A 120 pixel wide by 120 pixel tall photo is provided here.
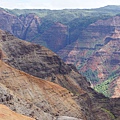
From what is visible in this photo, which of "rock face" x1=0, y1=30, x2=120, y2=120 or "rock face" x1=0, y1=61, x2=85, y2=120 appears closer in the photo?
"rock face" x1=0, y1=30, x2=120, y2=120

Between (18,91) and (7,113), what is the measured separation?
176 feet

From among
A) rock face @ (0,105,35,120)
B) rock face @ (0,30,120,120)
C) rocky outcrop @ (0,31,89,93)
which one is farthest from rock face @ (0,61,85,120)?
rock face @ (0,105,35,120)

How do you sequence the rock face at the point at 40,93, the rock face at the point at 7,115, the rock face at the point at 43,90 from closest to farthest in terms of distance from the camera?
the rock face at the point at 7,115 → the rock face at the point at 43,90 → the rock face at the point at 40,93

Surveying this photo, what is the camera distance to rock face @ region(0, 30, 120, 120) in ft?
338

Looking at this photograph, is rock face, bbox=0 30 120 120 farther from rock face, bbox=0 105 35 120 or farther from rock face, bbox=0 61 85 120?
rock face, bbox=0 105 35 120

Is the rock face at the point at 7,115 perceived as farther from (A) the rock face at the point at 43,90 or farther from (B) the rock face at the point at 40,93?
(B) the rock face at the point at 40,93

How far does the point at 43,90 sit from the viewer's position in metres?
134

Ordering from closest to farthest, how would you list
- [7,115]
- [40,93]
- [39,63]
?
1. [7,115]
2. [40,93]
3. [39,63]

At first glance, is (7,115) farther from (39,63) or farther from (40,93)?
(39,63)

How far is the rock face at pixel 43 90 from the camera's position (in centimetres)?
10293

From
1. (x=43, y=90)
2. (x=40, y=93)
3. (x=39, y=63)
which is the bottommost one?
(x=39, y=63)

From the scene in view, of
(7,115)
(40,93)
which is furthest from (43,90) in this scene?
(7,115)

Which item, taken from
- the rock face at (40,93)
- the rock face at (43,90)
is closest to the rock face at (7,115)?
the rock face at (43,90)

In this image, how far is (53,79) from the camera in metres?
182
